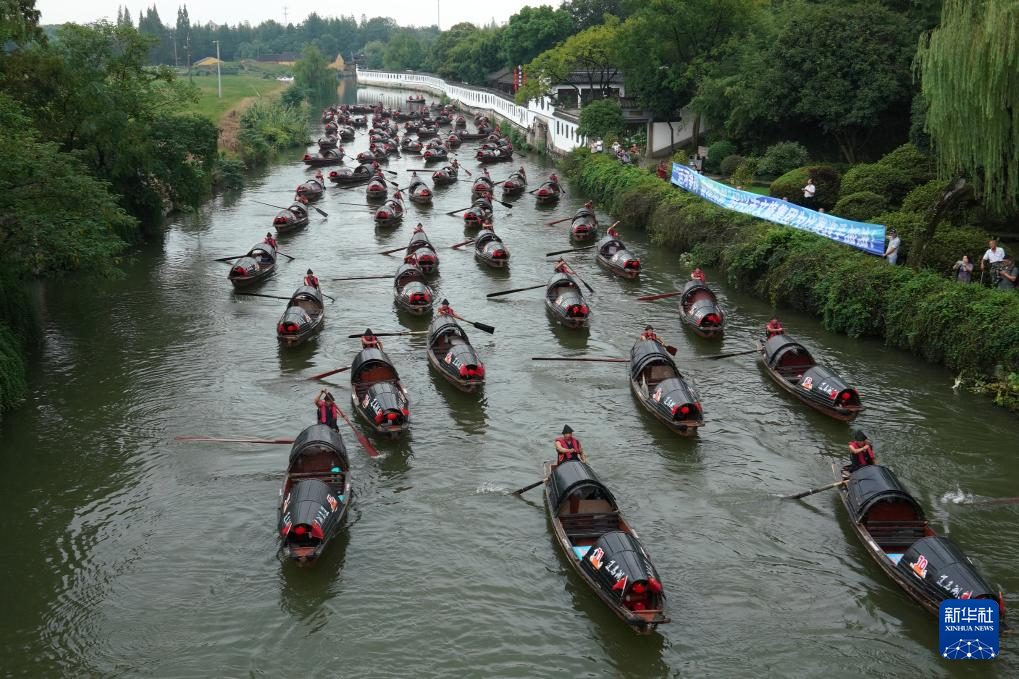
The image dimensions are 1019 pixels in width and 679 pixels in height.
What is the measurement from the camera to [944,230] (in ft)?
107

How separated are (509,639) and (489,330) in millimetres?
16189

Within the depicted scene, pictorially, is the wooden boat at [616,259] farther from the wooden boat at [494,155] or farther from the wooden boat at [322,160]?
the wooden boat at [322,160]

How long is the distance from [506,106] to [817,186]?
2592 inches

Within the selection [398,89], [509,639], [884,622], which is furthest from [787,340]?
[398,89]

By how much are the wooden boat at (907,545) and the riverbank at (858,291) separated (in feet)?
27.1

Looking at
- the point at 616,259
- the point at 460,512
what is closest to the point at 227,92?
the point at 616,259

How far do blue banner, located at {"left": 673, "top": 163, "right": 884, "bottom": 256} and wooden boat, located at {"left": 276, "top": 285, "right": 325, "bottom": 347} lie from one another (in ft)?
67.2

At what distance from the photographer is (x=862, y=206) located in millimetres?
37750

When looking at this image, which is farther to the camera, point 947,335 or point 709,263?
point 709,263

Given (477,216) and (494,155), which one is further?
(494,155)

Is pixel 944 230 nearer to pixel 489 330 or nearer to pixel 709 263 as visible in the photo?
pixel 709 263

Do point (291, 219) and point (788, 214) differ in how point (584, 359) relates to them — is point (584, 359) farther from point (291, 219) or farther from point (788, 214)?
point (291, 219)

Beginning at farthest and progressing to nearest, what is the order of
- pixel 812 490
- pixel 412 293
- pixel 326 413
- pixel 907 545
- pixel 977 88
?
pixel 412 293, pixel 977 88, pixel 326 413, pixel 812 490, pixel 907 545

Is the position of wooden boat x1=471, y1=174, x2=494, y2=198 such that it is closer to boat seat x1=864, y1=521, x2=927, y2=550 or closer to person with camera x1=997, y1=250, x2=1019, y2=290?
person with camera x1=997, y1=250, x2=1019, y2=290
